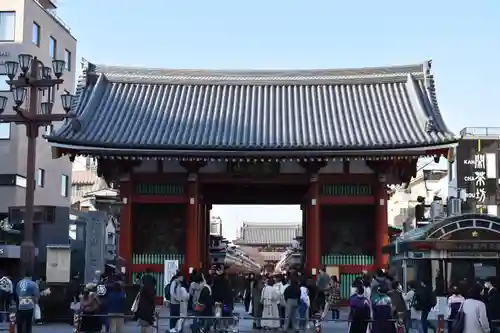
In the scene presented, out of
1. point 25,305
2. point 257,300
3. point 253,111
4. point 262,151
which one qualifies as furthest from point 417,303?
point 253,111

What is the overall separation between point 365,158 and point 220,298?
28.0 feet

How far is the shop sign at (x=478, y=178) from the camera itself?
52.9 meters

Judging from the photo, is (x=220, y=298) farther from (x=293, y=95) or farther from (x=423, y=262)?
(x=293, y=95)

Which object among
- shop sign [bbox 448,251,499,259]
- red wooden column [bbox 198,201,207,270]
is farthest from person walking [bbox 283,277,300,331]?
red wooden column [bbox 198,201,207,270]

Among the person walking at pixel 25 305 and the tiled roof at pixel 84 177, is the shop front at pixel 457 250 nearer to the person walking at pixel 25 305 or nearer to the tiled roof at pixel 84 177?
the person walking at pixel 25 305

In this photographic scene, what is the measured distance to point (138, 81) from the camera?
33.6m

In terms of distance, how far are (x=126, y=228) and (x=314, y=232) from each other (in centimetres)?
700

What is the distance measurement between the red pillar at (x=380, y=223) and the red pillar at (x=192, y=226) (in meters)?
6.72

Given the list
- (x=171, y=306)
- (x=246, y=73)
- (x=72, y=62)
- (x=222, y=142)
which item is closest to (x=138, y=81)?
(x=246, y=73)

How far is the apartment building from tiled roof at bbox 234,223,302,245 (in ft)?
150

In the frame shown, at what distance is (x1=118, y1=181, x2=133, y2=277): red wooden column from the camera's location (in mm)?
28391

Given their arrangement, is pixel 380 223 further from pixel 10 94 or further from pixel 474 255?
pixel 10 94

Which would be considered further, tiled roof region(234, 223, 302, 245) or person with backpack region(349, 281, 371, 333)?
tiled roof region(234, 223, 302, 245)

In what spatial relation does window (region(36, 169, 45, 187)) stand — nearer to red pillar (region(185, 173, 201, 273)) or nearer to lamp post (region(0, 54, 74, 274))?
red pillar (region(185, 173, 201, 273))
